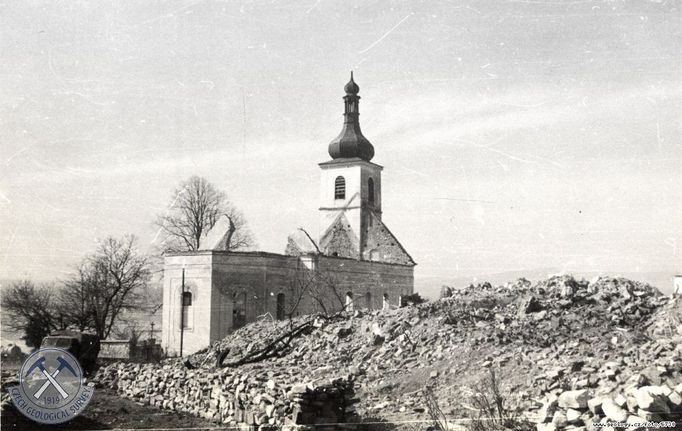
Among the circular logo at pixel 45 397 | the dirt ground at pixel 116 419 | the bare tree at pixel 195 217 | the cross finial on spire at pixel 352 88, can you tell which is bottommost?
the dirt ground at pixel 116 419

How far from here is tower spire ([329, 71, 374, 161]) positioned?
158 feet

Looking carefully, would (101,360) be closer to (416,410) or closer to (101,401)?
(101,401)

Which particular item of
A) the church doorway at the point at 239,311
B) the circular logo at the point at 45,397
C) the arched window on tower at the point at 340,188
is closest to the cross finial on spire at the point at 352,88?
the arched window on tower at the point at 340,188

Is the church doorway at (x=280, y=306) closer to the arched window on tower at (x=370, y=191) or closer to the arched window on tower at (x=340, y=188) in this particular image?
the arched window on tower at (x=340, y=188)

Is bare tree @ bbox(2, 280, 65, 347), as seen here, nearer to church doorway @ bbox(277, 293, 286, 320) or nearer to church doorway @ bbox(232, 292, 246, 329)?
church doorway @ bbox(232, 292, 246, 329)

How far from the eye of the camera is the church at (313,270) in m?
32.1

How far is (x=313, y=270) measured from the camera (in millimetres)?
35719

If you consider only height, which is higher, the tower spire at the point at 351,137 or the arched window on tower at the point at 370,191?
the tower spire at the point at 351,137

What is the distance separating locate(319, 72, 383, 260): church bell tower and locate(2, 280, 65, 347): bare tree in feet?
58.0

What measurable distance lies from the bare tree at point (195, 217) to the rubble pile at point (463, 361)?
2444 centimetres

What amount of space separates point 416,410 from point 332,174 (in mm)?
36045

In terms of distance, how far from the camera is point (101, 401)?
59.4ft

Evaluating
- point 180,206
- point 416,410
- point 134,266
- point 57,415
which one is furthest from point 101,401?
point 180,206

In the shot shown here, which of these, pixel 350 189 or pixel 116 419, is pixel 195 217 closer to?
pixel 350 189
